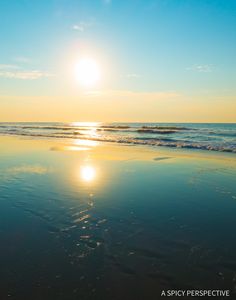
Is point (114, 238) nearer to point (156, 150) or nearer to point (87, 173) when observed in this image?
point (87, 173)

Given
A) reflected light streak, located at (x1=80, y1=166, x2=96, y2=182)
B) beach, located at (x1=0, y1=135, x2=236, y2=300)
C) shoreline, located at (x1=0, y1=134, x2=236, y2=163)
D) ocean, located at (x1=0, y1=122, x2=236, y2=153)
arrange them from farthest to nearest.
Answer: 1. ocean, located at (x1=0, y1=122, x2=236, y2=153)
2. shoreline, located at (x1=0, y1=134, x2=236, y2=163)
3. reflected light streak, located at (x1=80, y1=166, x2=96, y2=182)
4. beach, located at (x1=0, y1=135, x2=236, y2=300)

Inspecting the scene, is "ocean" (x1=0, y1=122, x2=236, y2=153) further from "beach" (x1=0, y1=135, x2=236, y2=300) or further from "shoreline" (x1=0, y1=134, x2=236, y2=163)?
"beach" (x1=0, y1=135, x2=236, y2=300)

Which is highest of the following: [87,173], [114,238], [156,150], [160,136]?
[160,136]

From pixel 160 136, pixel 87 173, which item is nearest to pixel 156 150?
pixel 87 173

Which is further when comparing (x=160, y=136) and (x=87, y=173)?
(x=160, y=136)

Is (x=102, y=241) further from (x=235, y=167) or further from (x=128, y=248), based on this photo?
(x=235, y=167)

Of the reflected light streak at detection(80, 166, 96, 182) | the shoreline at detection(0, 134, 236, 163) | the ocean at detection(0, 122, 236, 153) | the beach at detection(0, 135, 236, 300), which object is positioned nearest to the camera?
the beach at detection(0, 135, 236, 300)

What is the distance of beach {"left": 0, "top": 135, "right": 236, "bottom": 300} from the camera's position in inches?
150

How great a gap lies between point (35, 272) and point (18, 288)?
38 centimetres

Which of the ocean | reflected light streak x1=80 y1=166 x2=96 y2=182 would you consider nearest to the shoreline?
the ocean

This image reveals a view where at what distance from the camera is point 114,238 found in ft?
17.1

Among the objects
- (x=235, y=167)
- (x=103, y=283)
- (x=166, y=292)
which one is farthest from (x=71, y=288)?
(x=235, y=167)

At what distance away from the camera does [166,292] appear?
369cm

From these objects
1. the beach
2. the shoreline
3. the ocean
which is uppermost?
the ocean
